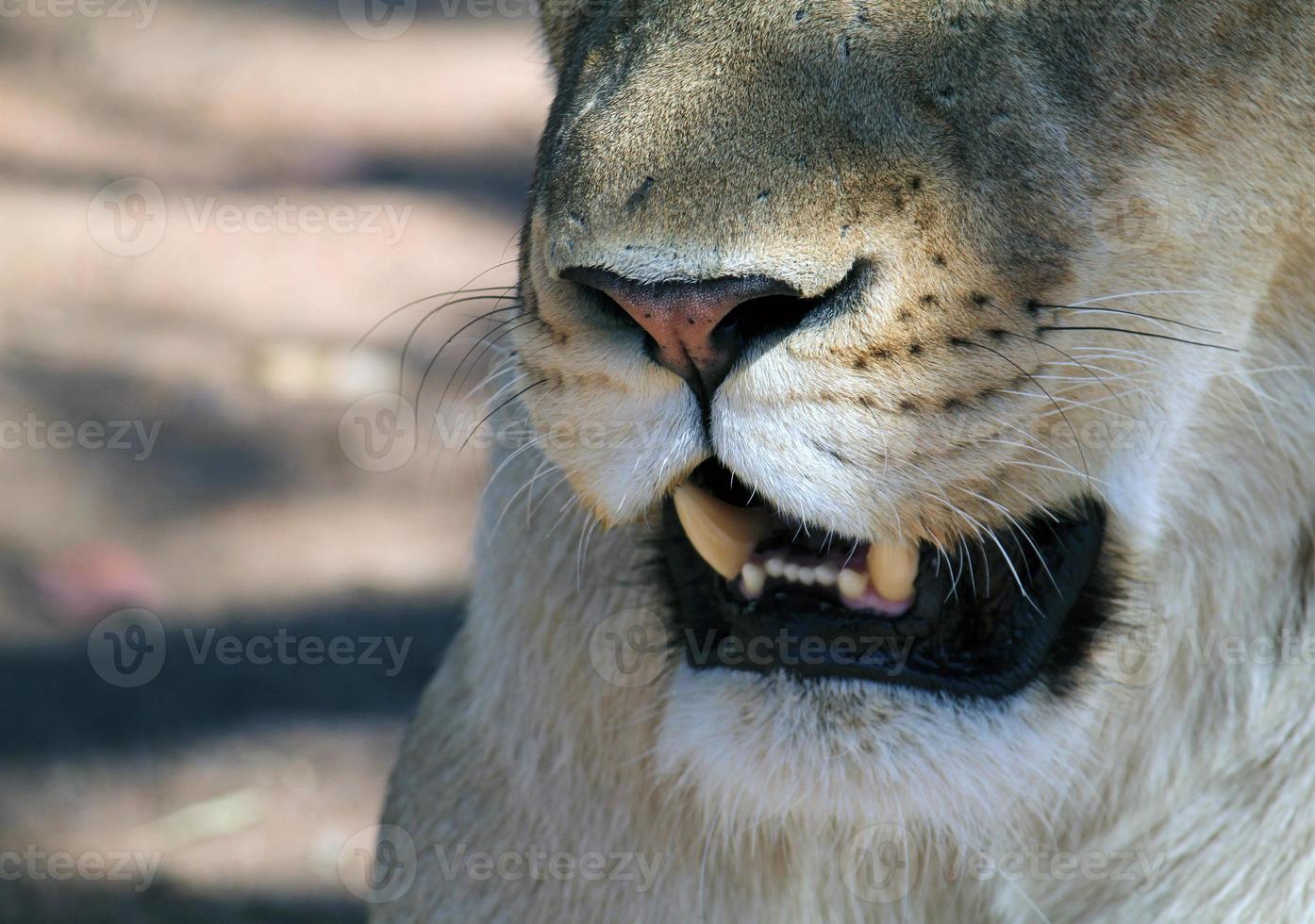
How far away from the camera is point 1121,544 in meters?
1.83

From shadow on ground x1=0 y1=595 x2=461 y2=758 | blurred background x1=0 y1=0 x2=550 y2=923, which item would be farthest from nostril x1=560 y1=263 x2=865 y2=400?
shadow on ground x1=0 y1=595 x2=461 y2=758

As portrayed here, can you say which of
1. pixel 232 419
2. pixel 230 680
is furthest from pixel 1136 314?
pixel 232 419

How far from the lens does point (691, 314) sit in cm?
149

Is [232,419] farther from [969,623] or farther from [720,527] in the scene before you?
[969,623]

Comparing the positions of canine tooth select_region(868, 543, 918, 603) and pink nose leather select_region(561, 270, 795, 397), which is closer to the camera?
pink nose leather select_region(561, 270, 795, 397)

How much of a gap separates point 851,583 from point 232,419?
3.50 m

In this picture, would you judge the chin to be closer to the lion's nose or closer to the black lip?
the black lip

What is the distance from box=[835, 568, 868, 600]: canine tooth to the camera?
178 cm

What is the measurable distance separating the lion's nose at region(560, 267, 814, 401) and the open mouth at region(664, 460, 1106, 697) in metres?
0.22

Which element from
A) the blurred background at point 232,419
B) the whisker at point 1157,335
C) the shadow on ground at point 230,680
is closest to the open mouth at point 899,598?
the whisker at point 1157,335

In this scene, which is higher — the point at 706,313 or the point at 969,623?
the point at 706,313

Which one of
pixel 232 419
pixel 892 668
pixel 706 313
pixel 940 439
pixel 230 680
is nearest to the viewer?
pixel 706 313

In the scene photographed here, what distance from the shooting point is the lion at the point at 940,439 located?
1547mm

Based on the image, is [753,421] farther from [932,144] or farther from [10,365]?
[10,365]
